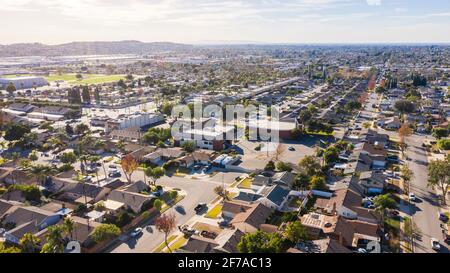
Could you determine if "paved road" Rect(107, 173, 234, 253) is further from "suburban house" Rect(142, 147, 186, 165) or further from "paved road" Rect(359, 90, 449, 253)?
"paved road" Rect(359, 90, 449, 253)

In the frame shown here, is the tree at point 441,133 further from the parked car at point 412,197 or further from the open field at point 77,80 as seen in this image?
the open field at point 77,80

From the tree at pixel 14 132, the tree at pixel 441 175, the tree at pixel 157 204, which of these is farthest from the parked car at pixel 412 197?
the tree at pixel 14 132

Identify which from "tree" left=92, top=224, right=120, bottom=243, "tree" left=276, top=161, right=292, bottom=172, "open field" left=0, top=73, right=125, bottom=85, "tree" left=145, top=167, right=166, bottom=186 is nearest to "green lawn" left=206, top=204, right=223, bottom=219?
"tree" left=145, top=167, right=166, bottom=186

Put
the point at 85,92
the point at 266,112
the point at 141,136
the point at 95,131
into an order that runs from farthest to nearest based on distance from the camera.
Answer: the point at 85,92 < the point at 266,112 < the point at 95,131 < the point at 141,136

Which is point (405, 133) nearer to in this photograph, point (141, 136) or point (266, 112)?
point (266, 112)

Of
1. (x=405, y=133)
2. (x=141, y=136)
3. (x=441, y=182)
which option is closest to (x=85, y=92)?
(x=141, y=136)
